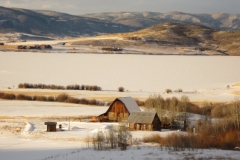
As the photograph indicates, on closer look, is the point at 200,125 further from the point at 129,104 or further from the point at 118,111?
the point at 118,111

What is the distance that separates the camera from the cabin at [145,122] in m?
26.6

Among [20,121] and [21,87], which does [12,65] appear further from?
[20,121]

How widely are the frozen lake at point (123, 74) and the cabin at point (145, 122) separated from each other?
1604cm

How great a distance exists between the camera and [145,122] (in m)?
26.7

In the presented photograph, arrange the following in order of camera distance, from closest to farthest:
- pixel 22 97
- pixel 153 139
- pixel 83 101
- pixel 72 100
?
pixel 153 139 < pixel 83 101 < pixel 72 100 < pixel 22 97

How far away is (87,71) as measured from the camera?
5847 cm

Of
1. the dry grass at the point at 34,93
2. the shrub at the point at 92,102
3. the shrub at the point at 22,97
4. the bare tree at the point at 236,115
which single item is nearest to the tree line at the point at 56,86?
the dry grass at the point at 34,93

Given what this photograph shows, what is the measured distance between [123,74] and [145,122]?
94.5ft

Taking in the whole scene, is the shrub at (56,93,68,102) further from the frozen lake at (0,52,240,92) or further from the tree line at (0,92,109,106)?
the frozen lake at (0,52,240,92)

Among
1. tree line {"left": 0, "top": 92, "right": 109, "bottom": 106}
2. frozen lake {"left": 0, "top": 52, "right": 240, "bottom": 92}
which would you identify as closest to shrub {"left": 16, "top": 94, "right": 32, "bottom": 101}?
tree line {"left": 0, "top": 92, "right": 109, "bottom": 106}

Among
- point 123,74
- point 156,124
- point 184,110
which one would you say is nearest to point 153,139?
point 156,124

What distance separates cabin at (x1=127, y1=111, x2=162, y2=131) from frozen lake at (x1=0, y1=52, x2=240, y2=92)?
1604cm

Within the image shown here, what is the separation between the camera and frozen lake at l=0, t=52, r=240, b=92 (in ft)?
156

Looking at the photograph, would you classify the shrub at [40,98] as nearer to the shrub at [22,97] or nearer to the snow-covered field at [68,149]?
the shrub at [22,97]
